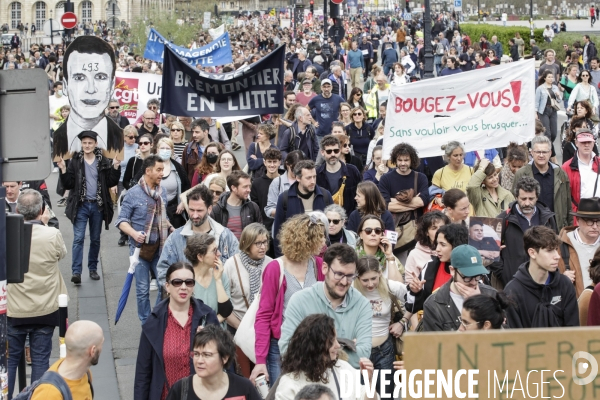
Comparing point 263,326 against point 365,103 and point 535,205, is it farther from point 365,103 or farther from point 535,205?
point 365,103

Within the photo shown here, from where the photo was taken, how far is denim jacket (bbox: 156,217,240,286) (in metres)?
8.40

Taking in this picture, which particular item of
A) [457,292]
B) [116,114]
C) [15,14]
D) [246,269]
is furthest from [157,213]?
[15,14]

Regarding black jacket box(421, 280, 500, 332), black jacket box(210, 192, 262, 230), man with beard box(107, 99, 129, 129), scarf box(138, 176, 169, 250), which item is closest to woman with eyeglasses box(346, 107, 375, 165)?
man with beard box(107, 99, 129, 129)

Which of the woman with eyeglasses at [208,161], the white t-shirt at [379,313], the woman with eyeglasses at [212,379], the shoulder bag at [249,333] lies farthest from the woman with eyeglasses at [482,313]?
the woman with eyeglasses at [208,161]

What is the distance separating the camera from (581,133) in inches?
404

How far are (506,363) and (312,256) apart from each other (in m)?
3.72

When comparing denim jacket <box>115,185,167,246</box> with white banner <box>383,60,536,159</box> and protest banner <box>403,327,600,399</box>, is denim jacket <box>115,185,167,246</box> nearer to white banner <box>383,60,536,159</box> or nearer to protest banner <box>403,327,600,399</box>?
white banner <box>383,60,536,159</box>

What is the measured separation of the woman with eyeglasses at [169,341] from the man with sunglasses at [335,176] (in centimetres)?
420

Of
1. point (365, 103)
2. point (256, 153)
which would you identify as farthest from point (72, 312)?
point (365, 103)

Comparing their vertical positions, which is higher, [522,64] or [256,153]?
[522,64]

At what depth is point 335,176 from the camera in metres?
10.8

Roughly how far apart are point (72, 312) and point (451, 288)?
5.30 meters

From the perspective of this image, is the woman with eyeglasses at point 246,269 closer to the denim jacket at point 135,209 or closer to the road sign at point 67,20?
the denim jacket at point 135,209

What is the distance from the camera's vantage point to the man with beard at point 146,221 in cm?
989
